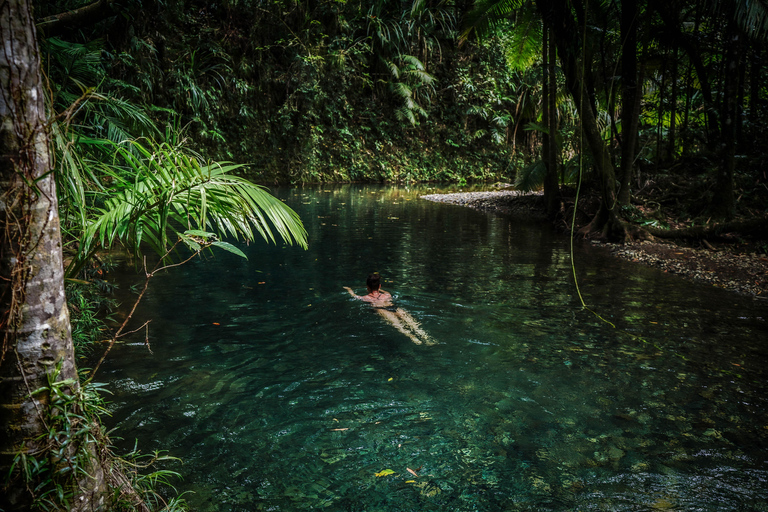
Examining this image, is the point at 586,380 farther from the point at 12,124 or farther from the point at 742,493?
the point at 12,124

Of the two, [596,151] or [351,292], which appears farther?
[596,151]

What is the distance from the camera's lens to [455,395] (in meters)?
3.95

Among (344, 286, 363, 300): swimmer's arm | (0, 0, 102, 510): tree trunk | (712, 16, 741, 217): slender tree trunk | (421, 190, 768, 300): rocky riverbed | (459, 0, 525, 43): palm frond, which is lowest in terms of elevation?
(344, 286, 363, 300): swimmer's arm

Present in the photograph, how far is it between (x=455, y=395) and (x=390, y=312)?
80.3 inches

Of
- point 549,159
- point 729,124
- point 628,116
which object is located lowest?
point 549,159

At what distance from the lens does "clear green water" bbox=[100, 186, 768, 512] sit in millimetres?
2844

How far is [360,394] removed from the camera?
396 centimetres

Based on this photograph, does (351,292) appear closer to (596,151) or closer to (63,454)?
Result: (63,454)

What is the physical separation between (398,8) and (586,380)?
2587cm

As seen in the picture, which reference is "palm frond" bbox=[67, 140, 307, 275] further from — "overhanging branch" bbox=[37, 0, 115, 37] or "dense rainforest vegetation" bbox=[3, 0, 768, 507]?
"overhanging branch" bbox=[37, 0, 115, 37]

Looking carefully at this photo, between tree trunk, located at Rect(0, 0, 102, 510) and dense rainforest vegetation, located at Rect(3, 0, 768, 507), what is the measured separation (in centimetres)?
2

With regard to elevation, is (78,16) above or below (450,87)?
below

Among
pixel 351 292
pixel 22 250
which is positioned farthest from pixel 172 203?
pixel 351 292

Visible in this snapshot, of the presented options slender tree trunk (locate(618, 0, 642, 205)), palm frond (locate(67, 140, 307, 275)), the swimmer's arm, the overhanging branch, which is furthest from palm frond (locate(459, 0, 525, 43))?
palm frond (locate(67, 140, 307, 275))
